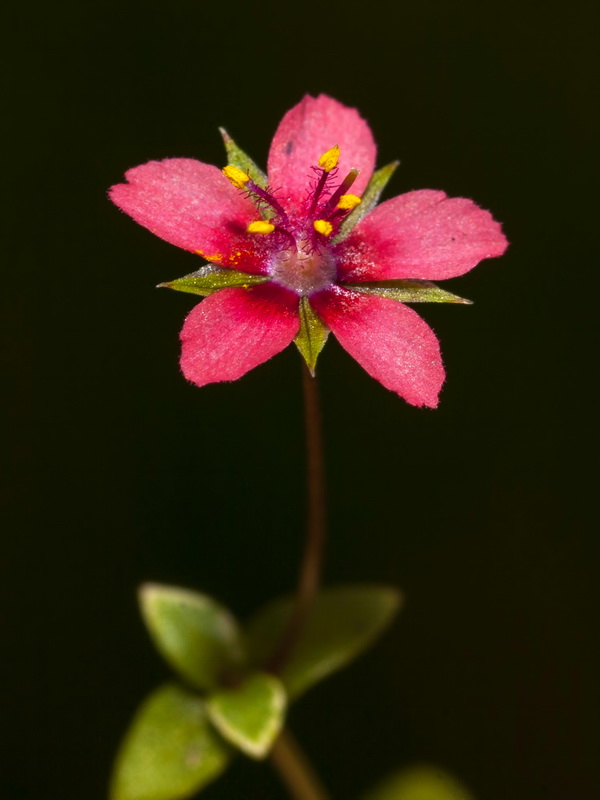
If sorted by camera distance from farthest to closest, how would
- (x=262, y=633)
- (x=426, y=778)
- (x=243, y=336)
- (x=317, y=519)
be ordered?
(x=426, y=778)
(x=262, y=633)
(x=317, y=519)
(x=243, y=336)

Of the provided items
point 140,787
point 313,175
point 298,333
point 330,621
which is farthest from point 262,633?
point 313,175

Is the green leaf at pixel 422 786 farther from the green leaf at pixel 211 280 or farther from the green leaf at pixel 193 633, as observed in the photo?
the green leaf at pixel 211 280

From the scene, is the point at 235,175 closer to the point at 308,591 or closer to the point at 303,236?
the point at 303,236

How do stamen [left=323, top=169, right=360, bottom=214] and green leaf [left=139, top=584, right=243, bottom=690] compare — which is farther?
green leaf [left=139, top=584, right=243, bottom=690]

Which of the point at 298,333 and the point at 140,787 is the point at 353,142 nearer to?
the point at 298,333

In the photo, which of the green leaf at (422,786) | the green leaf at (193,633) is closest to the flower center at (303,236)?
the green leaf at (193,633)

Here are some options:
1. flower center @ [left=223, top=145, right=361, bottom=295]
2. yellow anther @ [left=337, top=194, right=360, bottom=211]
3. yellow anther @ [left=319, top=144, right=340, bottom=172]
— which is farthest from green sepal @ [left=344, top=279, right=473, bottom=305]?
yellow anther @ [left=319, top=144, right=340, bottom=172]

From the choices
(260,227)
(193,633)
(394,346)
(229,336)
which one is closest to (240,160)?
(260,227)

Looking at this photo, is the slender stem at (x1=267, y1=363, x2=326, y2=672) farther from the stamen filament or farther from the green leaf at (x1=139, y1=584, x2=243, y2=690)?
the stamen filament
